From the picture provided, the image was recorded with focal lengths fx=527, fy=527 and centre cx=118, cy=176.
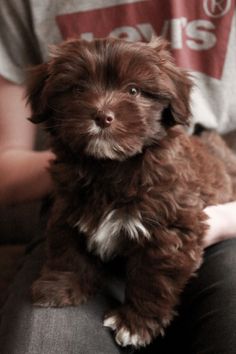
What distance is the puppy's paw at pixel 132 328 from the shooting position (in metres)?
1.43

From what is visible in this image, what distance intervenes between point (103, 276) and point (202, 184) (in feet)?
1.32

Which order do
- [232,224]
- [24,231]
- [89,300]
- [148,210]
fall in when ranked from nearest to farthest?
[148,210], [89,300], [232,224], [24,231]

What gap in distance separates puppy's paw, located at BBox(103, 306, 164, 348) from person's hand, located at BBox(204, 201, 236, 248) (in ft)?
0.94

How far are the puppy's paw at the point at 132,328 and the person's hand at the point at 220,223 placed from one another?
0.94ft

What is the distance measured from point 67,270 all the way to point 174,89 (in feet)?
1.96

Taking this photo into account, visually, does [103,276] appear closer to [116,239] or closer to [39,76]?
[116,239]

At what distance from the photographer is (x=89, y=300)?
4.92 ft

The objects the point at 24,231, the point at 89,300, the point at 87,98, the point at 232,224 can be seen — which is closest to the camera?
the point at 87,98

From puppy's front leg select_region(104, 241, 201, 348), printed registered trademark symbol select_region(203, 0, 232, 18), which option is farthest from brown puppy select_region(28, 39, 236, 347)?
printed registered trademark symbol select_region(203, 0, 232, 18)

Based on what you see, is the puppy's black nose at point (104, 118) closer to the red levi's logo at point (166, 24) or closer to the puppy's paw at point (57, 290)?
the puppy's paw at point (57, 290)

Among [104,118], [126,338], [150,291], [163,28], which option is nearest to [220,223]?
[150,291]

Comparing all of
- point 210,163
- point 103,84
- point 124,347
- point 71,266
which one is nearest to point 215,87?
point 210,163

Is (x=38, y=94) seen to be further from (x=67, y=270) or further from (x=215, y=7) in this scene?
(x=215, y=7)

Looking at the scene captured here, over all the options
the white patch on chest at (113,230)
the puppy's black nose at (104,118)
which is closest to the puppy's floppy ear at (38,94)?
the puppy's black nose at (104,118)
